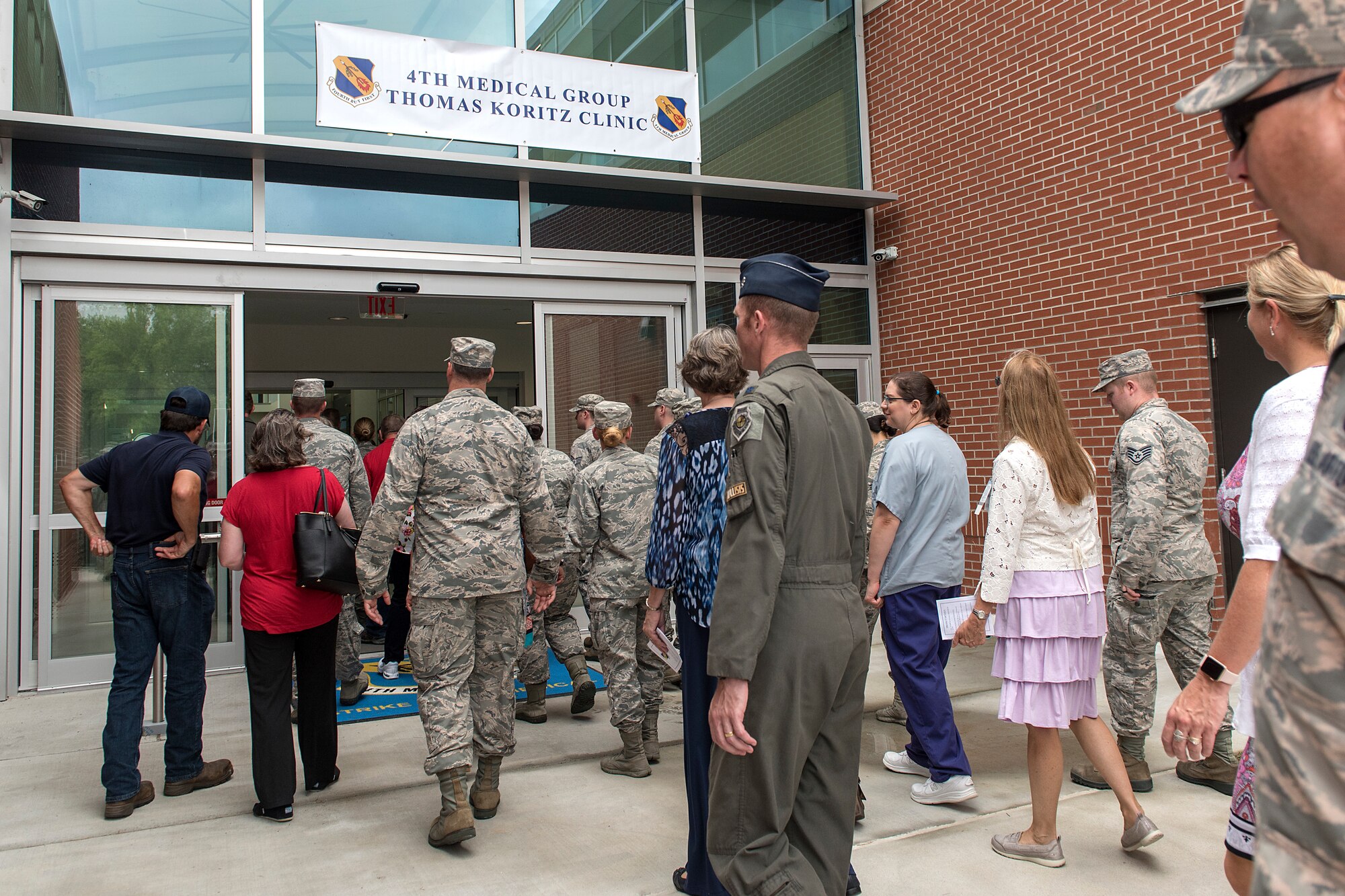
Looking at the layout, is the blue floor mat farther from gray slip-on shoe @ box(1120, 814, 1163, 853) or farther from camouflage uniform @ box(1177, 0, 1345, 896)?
camouflage uniform @ box(1177, 0, 1345, 896)

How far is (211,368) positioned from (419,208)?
6.43 ft

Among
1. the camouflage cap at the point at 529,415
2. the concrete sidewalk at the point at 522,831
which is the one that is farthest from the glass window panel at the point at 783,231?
the concrete sidewalk at the point at 522,831

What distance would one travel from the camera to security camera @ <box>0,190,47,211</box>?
5.59 metres

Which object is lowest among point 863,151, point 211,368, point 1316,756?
point 1316,756

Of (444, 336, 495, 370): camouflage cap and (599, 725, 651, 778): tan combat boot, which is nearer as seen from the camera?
(444, 336, 495, 370): camouflage cap

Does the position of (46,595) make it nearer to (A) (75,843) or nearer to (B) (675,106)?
(A) (75,843)

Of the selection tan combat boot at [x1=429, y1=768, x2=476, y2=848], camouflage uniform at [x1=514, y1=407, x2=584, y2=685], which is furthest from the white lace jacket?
camouflage uniform at [x1=514, y1=407, x2=584, y2=685]

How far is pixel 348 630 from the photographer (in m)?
5.67

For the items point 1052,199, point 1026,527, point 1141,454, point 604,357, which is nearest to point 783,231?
point 604,357

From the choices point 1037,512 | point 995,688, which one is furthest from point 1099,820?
point 995,688

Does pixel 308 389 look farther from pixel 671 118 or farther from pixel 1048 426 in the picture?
pixel 1048 426

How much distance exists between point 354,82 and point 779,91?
3881 mm

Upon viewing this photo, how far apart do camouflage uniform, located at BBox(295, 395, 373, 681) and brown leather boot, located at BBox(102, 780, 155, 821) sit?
1394 millimetres

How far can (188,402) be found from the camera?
430cm
